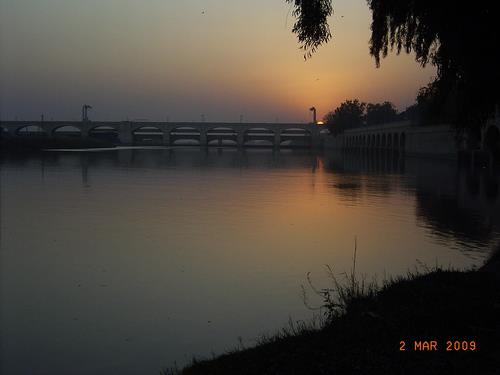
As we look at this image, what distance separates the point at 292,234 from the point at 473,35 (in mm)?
8680

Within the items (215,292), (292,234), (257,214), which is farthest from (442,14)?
(257,214)

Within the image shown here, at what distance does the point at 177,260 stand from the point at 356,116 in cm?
18152

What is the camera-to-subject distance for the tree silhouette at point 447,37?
869 cm

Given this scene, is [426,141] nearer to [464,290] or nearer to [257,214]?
[257,214]

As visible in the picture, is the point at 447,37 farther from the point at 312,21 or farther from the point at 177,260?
the point at 177,260

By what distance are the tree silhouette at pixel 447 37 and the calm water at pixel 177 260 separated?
13.4ft

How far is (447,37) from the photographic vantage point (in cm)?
921

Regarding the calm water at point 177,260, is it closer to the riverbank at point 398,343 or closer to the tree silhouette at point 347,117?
the riverbank at point 398,343

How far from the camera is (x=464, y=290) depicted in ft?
23.9

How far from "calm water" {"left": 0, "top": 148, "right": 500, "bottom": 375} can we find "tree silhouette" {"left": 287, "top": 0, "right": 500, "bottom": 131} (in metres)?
4.09

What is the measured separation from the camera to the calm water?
779 cm

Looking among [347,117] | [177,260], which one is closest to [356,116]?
[347,117]

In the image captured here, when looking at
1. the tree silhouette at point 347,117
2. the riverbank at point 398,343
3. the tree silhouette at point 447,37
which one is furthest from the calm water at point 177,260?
the tree silhouette at point 347,117

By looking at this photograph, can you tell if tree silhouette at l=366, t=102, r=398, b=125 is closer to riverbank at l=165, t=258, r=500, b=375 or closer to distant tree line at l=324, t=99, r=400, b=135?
distant tree line at l=324, t=99, r=400, b=135
